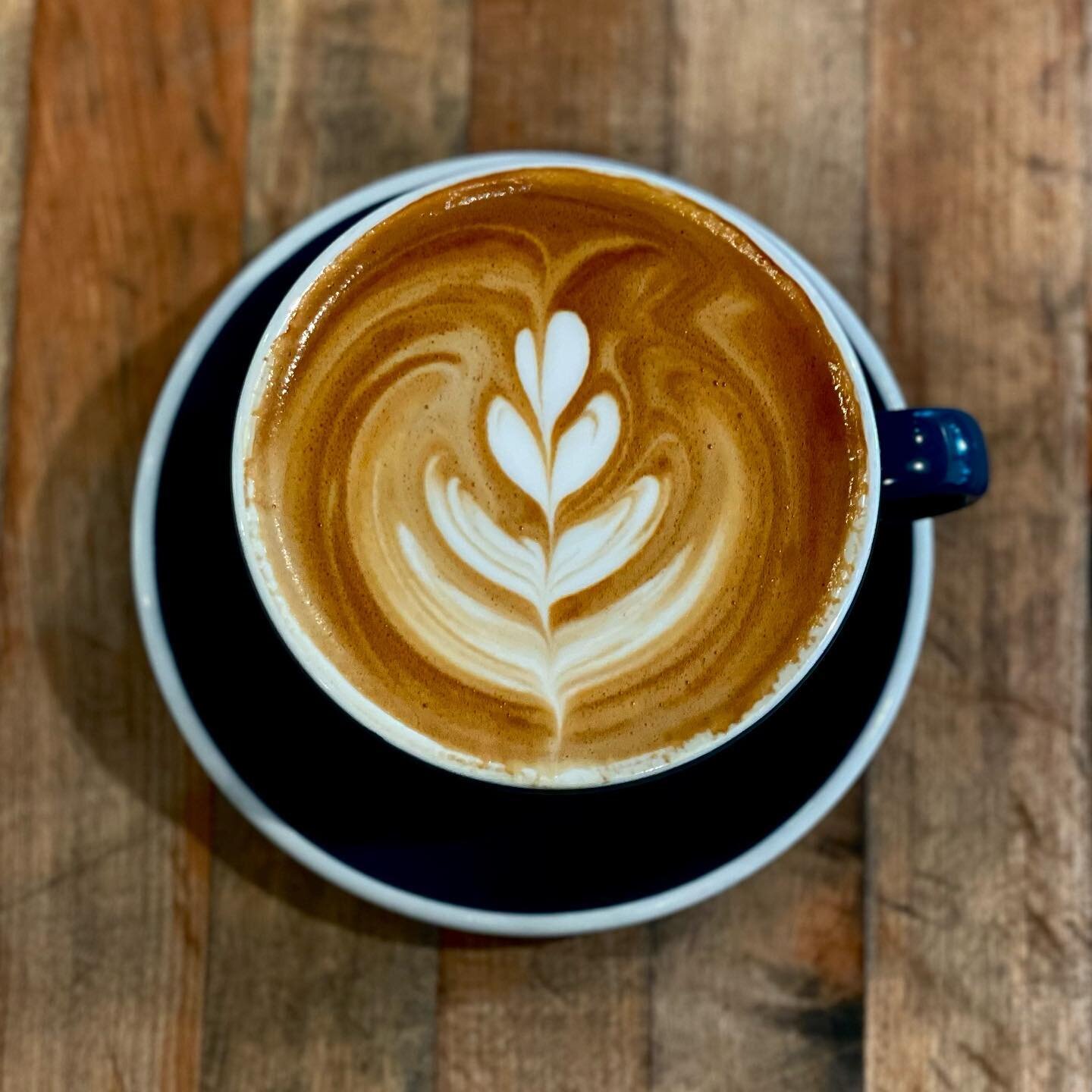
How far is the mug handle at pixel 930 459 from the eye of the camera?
0.82 metres

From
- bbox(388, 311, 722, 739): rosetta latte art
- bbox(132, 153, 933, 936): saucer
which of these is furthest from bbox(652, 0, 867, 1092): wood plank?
bbox(388, 311, 722, 739): rosetta latte art

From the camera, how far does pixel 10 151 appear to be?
3.57 ft

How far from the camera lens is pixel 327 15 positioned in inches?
43.7

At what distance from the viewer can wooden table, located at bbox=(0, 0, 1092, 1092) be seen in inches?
39.5

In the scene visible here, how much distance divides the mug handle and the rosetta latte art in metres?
0.14

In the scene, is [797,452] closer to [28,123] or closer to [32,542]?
[32,542]

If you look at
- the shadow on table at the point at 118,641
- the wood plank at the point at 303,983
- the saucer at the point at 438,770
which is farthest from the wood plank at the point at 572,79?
the wood plank at the point at 303,983

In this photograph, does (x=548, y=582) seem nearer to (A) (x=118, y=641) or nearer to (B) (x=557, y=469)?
(B) (x=557, y=469)

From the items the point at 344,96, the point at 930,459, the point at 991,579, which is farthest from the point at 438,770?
the point at 344,96

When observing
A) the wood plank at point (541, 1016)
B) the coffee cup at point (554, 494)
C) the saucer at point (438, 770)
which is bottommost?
the wood plank at point (541, 1016)

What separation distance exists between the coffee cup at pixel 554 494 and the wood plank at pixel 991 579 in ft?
0.93

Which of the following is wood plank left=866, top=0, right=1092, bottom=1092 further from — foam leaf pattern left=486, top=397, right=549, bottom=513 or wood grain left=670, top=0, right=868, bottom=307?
foam leaf pattern left=486, top=397, right=549, bottom=513

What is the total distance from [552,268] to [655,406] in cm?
13

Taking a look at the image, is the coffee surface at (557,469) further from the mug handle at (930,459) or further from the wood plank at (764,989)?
the wood plank at (764,989)
